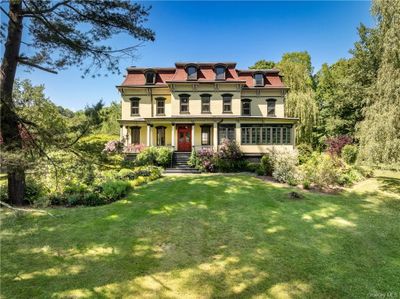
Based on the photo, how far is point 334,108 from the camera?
31000 millimetres

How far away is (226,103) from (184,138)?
516 centimetres

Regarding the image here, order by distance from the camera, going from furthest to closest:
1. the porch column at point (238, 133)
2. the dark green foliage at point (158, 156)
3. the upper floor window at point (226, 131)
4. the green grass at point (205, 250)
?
the upper floor window at point (226, 131) < the porch column at point (238, 133) < the dark green foliage at point (158, 156) < the green grass at point (205, 250)

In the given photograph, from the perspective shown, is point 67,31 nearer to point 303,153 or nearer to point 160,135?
point 160,135

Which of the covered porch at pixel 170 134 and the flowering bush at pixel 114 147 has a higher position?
the covered porch at pixel 170 134

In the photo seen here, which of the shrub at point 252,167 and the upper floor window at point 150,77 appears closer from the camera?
the shrub at point 252,167

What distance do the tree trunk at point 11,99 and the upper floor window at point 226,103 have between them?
1736 centimetres

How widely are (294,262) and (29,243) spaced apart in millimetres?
7076

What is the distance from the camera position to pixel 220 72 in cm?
2361

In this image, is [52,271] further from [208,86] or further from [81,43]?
[208,86]

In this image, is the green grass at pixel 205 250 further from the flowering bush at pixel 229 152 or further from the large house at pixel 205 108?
the large house at pixel 205 108

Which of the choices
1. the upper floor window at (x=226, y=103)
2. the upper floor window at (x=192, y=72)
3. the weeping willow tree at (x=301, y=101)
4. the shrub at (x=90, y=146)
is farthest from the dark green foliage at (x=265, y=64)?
the shrub at (x=90, y=146)

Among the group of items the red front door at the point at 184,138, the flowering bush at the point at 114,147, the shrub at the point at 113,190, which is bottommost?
the shrub at the point at 113,190

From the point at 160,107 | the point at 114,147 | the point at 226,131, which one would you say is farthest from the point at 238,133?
the point at 114,147

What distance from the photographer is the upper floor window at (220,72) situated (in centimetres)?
2350
